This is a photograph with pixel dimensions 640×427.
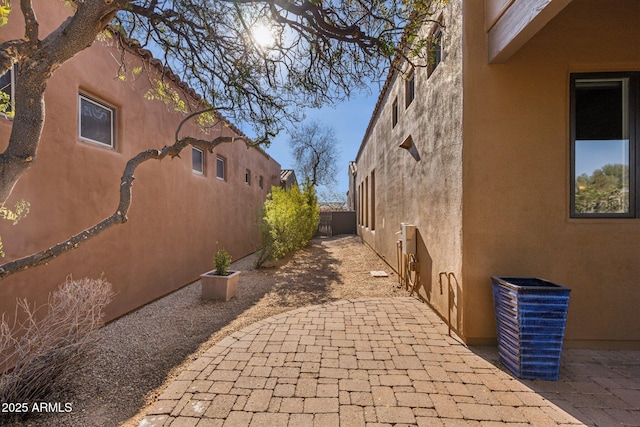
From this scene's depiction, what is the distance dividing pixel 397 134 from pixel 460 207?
148 inches

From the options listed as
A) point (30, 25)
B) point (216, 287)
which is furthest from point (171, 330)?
point (30, 25)

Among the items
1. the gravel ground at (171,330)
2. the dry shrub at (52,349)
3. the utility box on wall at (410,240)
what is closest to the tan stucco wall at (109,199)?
the gravel ground at (171,330)

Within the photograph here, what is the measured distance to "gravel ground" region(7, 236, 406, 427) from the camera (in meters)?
2.32

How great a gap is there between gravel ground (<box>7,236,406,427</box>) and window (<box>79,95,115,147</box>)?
9.55ft

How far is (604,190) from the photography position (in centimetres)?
329

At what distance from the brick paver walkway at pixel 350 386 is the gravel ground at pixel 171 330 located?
12.4 inches

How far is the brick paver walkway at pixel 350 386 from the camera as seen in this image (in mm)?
2123

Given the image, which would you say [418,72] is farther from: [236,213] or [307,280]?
[236,213]

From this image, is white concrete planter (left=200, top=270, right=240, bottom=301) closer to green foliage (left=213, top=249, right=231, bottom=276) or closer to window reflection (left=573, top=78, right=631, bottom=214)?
green foliage (left=213, top=249, right=231, bottom=276)

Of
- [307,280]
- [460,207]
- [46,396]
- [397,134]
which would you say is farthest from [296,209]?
[46,396]

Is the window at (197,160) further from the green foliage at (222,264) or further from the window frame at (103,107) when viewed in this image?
the green foliage at (222,264)

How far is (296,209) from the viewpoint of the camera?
10023 mm

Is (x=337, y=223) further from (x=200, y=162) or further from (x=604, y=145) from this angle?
(x=604, y=145)

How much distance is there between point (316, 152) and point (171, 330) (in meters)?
25.1
